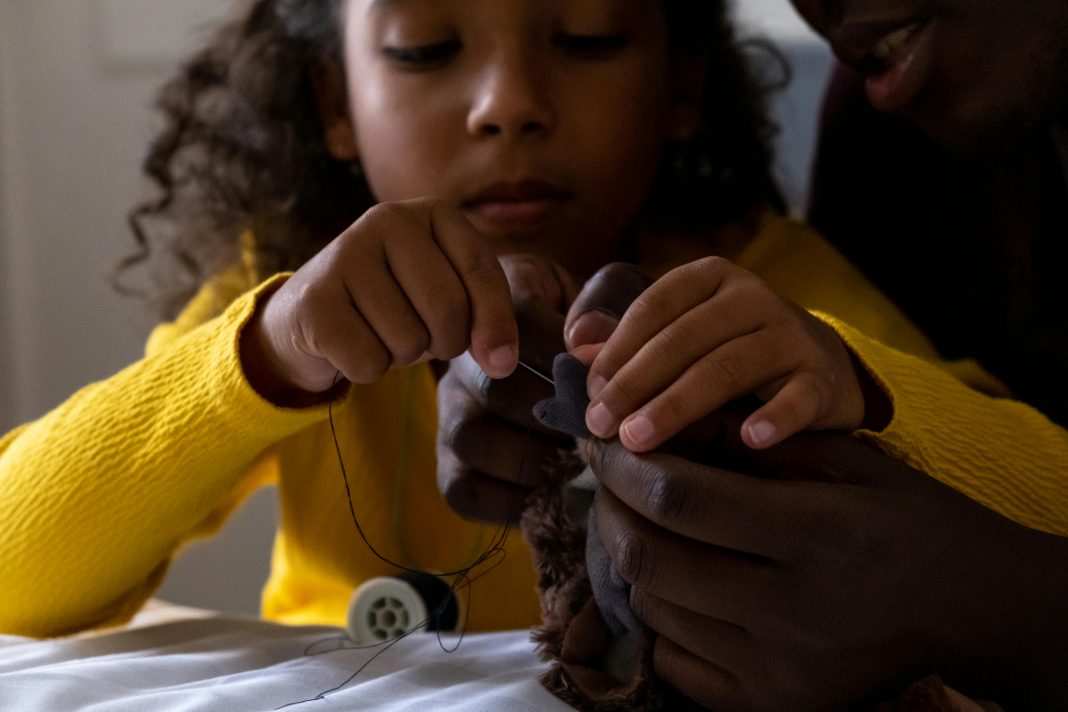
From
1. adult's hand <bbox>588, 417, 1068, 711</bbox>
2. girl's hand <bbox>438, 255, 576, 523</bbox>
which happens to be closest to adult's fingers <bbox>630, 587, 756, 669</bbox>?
adult's hand <bbox>588, 417, 1068, 711</bbox>

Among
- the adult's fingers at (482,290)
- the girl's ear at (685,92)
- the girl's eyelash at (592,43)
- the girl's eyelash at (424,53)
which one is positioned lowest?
the girl's ear at (685,92)

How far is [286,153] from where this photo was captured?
116 cm

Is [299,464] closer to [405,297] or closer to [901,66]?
[405,297]

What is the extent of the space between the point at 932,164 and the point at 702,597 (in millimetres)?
593

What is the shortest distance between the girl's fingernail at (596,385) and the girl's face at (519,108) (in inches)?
14.2

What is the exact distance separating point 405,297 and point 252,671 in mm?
235

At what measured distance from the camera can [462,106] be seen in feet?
2.94

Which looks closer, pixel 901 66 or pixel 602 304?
pixel 602 304

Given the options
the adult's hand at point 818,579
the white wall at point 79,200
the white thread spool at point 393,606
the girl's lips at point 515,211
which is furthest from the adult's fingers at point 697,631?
the white wall at point 79,200

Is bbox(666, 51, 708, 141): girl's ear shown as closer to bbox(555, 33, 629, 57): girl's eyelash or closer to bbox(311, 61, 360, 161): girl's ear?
bbox(555, 33, 629, 57): girl's eyelash

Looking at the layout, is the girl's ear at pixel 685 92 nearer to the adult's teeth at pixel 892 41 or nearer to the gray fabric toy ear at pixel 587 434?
the adult's teeth at pixel 892 41

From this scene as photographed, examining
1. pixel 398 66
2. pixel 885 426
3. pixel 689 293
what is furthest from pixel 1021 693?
pixel 398 66

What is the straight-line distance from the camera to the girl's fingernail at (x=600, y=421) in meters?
0.55

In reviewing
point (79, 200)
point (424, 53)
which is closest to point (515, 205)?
point (424, 53)
